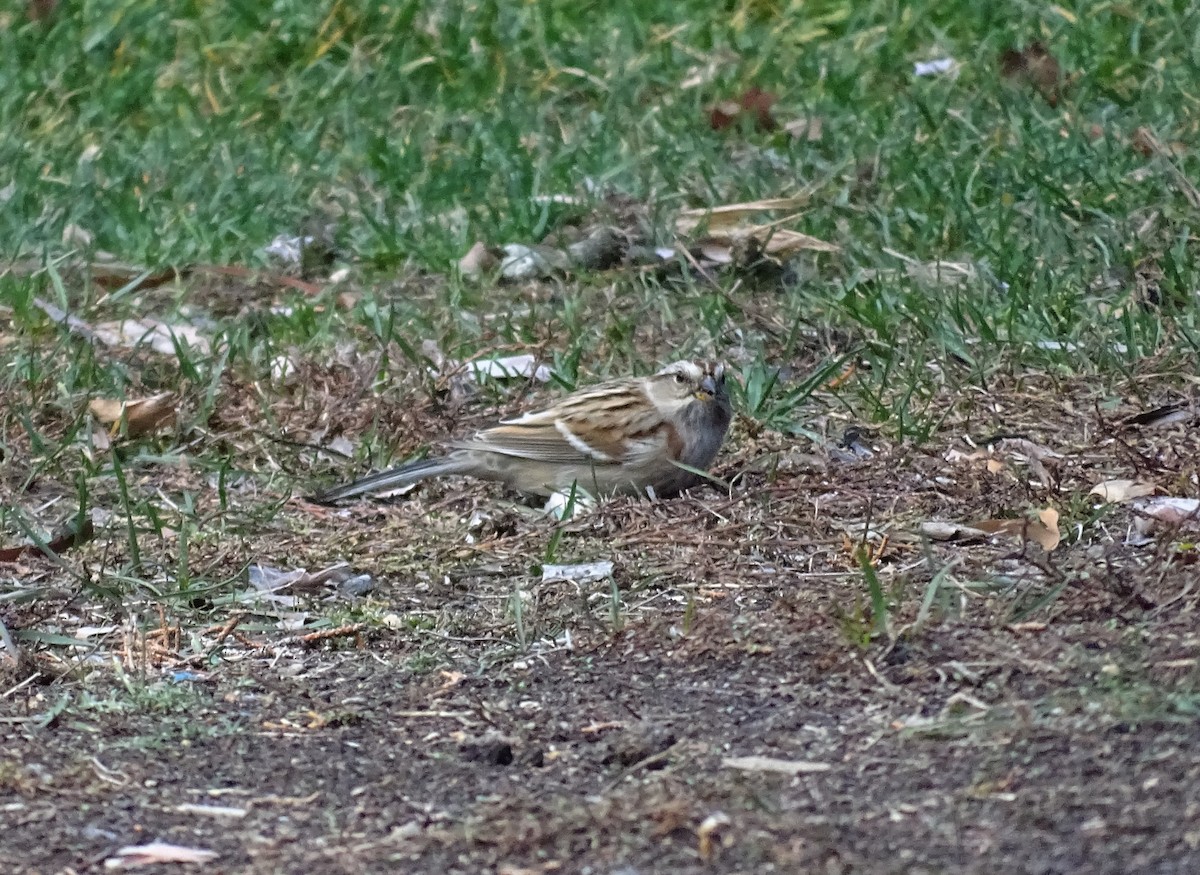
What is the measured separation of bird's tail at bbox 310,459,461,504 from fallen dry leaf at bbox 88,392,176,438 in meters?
0.81

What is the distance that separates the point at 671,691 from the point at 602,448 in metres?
1.64

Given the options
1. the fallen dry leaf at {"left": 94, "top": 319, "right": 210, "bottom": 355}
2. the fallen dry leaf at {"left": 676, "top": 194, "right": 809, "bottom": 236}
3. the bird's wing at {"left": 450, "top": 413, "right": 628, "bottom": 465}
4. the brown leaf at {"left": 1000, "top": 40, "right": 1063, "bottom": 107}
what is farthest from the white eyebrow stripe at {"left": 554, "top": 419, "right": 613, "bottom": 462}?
the brown leaf at {"left": 1000, "top": 40, "right": 1063, "bottom": 107}

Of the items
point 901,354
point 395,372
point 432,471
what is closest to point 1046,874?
point 432,471

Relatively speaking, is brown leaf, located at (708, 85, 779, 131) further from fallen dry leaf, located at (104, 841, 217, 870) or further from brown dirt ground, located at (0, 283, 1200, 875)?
fallen dry leaf, located at (104, 841, 217, 870)

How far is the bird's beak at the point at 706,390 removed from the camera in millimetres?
5426

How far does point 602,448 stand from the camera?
5.51 meters

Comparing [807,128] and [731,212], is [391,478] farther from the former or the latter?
[807,128]

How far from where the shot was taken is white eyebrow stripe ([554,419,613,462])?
552cm

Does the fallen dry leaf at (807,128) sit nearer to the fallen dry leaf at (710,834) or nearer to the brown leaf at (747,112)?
the brown leaf at (747,112)

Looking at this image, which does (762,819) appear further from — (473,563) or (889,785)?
(473,563)

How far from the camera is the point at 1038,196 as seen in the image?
278 inches

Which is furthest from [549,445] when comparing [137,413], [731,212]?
[731,212]

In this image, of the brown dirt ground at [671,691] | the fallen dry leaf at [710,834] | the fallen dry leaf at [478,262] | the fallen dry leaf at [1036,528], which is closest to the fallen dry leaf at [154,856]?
the brown dirt ground at [671,691]

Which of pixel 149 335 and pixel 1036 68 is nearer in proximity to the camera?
pixel 149 335
